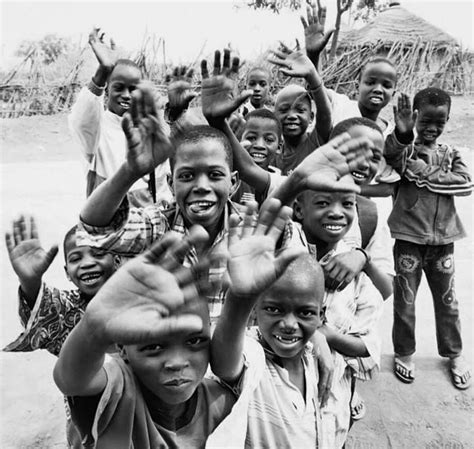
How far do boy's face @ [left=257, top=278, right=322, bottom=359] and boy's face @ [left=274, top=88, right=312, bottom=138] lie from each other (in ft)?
5.29

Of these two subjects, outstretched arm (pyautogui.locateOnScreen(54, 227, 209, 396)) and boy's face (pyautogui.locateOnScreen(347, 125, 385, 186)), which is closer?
outstretched arm (pyautogui.locateOnScreen(54, 227, 209, 396))

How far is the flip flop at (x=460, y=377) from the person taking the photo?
109 inches

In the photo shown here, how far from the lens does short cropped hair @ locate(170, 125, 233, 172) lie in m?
1.79

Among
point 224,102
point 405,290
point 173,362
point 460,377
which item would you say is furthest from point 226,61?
point 460,377

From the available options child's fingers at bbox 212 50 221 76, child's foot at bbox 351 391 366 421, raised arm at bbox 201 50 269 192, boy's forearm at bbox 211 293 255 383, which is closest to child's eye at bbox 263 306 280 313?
boy's forearm at bbox 211 293 255 383

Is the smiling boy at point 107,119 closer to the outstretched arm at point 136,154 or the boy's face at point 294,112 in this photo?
the boy's face at point 294,112

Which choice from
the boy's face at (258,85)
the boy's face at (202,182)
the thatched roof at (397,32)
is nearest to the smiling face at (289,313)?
the boy's face at (202,182)

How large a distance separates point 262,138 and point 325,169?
1.01m

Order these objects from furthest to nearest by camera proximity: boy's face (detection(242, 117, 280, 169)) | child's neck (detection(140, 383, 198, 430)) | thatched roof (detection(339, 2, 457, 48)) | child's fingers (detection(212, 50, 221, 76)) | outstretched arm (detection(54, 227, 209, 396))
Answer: thatched roof (detection(339, 2, 457, 48)) → boy's face (detection(242, 117, 280, 169)) → child's fingers (detection(212, 50, 221, 76)) → child's neck (detection(140, 383, 198, 430)) → outstretched arm (detection(54, 227, 209, 396))

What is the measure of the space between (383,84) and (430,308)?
1625 millimetres

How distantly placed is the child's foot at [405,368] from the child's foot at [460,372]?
0.21 meters

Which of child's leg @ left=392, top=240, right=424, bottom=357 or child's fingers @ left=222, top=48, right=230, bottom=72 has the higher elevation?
child's fingers @ left=222, top=48, right=230, bottom=72

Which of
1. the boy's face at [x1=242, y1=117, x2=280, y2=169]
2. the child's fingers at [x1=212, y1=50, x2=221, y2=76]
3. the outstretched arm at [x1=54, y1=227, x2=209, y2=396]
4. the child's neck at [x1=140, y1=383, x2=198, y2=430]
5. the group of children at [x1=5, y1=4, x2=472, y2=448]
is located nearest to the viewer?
the outstretched arm at [x1=54, y1=227, x2=209, y2=396]

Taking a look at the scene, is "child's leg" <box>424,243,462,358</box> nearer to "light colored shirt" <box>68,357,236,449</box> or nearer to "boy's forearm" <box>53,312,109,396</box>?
"light colored shirt" <box>68,357,236,449</box>
